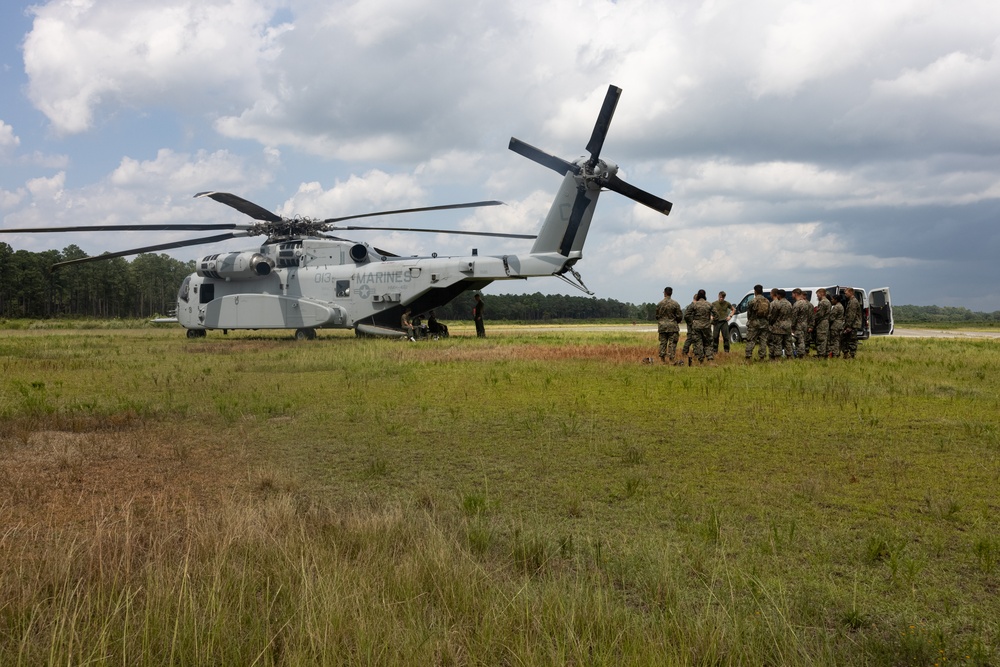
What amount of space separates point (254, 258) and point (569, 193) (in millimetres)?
11856

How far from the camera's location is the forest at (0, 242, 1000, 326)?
82.2 meters

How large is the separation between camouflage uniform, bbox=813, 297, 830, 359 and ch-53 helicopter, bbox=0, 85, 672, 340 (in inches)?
271

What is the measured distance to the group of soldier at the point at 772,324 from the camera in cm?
1583

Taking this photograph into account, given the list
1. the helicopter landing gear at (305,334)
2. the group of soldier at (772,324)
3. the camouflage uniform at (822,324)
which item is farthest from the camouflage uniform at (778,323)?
the helicopter landing gear at (305,334)

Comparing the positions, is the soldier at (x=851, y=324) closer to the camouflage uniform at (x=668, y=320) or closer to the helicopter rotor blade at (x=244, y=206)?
the camouflage uniform at (x=668, y=320)

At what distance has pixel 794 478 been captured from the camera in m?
6.00

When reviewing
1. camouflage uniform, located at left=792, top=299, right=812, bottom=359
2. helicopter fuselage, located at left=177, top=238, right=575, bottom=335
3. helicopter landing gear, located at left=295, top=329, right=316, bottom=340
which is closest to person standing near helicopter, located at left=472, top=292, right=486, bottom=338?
helicopter fuselage, located at left=177, top=238, right=575, bottom=335

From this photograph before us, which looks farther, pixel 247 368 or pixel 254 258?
pixel 254 258

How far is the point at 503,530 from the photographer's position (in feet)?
15.2

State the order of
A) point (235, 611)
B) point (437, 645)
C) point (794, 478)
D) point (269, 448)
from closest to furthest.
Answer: point (437, 645) < point (235, 611) < point (794, 478) < point (269, 448)

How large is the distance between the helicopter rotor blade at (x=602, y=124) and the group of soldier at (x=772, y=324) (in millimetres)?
5434

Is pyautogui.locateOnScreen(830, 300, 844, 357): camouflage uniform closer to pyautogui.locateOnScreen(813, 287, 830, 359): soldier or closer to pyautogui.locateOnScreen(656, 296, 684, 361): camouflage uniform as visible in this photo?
pyautogui.locateOnScreen(813, 287, 830, 359): soldier

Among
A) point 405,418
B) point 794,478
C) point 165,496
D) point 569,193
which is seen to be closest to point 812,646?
point 794,478

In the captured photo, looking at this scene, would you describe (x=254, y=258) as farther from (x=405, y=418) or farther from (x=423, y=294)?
(x=405, y=418)
